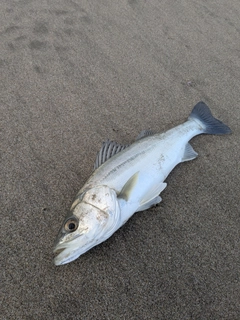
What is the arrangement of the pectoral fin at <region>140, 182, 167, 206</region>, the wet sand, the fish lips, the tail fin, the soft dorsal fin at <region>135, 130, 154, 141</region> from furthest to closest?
the tail fin < the soft dorsal fin at <region>135, 130, 154, 141</region> < the pectoral fin at <region>140, 182, 167, 206</region> < the wet sand < the fish lips

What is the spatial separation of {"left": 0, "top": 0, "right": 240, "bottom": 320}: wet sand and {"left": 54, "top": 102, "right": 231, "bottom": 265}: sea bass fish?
0.19 metres

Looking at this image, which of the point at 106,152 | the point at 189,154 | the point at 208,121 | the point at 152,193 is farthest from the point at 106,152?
the point at 208,121

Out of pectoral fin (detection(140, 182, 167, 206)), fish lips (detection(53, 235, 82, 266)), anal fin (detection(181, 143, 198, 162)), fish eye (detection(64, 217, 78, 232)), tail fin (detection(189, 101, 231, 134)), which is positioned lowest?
fish lips (detection(53, 235, 82, 266))

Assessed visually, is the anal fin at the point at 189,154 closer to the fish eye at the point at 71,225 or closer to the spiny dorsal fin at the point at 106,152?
the spiny dorsal fin at the point at 106,152

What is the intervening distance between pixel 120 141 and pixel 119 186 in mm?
824

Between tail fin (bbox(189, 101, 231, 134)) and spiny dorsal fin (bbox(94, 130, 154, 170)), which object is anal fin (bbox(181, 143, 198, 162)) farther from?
spiny dorsal fin (bbox(94, 130, 154, 170))

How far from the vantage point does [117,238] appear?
2.38m

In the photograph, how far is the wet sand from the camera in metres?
2.14

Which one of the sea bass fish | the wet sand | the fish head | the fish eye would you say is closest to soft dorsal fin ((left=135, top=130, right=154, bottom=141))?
the sea bass fish

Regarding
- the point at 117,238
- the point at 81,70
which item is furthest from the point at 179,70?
the point at 117,238

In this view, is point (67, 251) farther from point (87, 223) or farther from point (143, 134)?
point (143, 134)

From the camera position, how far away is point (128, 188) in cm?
233

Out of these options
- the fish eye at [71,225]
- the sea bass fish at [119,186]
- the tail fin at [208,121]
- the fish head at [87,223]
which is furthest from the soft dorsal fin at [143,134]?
the fish eye at [71,225]

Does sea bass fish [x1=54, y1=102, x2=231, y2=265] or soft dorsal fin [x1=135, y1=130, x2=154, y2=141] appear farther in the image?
soft dorsal fin [x1=135, y1=130, x2=154, y2=141]
